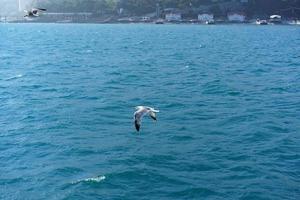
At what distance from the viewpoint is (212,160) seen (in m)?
25.6

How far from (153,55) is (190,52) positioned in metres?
9.49

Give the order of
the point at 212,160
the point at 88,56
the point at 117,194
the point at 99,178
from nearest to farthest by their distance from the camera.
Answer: the point at 117,194 → the point at 99,178 → the point at 212,160 → the point at 88,56

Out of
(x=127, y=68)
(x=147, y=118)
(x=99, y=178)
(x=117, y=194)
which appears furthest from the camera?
(x=127, y=68)

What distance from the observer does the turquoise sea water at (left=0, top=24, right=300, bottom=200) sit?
22609mm

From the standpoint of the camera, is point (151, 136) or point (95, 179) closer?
point (95, 179)

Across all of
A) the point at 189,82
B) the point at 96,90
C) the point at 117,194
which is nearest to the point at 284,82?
the point at 189,82

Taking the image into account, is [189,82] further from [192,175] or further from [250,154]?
[192,175]

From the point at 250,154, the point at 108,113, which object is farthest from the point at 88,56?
the point at 250,154

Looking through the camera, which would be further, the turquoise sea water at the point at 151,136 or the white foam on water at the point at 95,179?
the white foam on water at the point at 95,179

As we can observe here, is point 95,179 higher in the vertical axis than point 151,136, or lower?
lower

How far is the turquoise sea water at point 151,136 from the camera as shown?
74.2 ft

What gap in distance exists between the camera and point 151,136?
30.2 m

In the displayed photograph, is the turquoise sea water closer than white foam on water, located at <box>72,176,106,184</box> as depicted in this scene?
Yes

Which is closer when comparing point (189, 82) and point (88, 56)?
point (189, 82)
